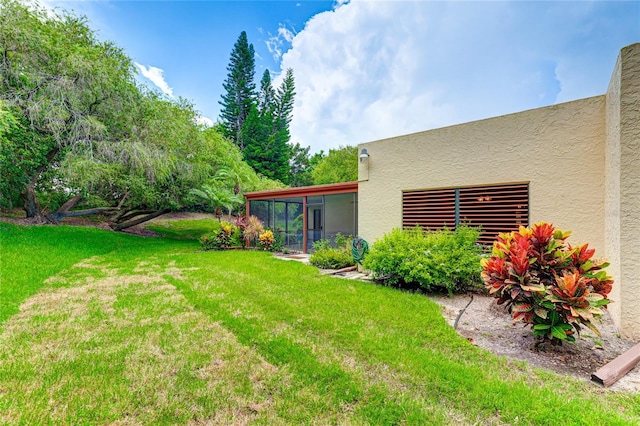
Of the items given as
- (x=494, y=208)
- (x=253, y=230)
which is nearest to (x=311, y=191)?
(x=253, y=230)

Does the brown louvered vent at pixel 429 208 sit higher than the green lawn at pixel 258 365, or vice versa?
the brown louvered vent at pixel 429 208

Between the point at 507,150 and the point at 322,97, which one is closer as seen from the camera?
the point at 507,150

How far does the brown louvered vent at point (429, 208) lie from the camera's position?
21.9ft

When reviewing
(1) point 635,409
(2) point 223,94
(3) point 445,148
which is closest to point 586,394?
(1) point 635,409

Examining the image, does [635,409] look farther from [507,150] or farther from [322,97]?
[322,97]

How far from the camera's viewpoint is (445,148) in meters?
6.61

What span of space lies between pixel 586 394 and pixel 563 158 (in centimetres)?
445

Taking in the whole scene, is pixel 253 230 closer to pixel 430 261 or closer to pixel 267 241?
pixel 267 241

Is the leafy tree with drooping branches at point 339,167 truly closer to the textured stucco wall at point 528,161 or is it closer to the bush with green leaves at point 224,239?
the bush with green leaves at point 224,239

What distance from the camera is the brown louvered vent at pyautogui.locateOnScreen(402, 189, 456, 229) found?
21.9 ft

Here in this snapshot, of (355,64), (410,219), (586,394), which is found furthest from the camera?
(355,64)

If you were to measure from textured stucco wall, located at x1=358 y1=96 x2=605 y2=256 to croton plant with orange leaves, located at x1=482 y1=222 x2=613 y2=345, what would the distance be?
2468 millimetres

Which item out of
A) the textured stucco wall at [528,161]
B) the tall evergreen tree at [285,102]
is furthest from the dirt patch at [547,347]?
the tall evergreen tree at [285,102]

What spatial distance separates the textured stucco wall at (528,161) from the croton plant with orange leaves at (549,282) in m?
2.47
